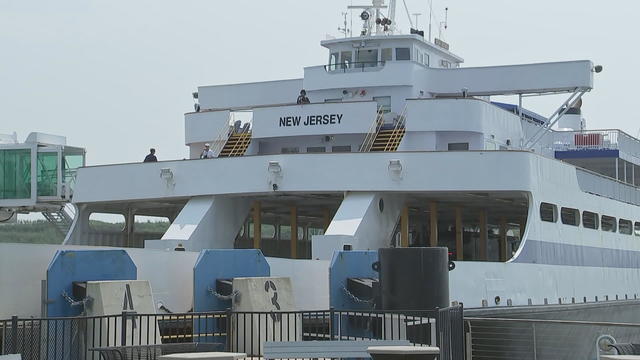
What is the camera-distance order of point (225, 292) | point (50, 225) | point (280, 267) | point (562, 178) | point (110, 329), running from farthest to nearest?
point (50, 225), point (562, 178), point (280, 267), point (225, 292), point (110, 329)

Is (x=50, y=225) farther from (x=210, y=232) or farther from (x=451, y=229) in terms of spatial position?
(x=210, y=232)

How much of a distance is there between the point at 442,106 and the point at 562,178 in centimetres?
314

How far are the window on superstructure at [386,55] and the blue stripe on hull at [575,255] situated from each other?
22.5 feet

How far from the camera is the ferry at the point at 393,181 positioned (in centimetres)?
2272

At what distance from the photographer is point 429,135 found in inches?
1016

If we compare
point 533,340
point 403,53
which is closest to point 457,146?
point 403,53

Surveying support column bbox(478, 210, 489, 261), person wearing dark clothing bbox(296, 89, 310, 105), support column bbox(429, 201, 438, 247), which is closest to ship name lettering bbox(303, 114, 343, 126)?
person wearing dark clothing bbox(296, 89, 310, 105)

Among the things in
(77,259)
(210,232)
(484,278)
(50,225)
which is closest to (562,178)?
(484,278)

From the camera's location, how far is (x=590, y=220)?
30047 mm

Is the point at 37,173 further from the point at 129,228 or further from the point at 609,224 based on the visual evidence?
the point at 609,224

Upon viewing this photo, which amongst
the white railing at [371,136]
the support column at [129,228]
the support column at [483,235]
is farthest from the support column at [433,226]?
the support column at [129,228]

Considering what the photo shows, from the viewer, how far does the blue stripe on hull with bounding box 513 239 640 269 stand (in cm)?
2350

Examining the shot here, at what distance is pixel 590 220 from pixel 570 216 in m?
2.85

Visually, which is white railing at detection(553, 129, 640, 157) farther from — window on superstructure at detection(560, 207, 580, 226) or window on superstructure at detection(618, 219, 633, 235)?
window on superstructure at detection(560, 207, 580, 226)
